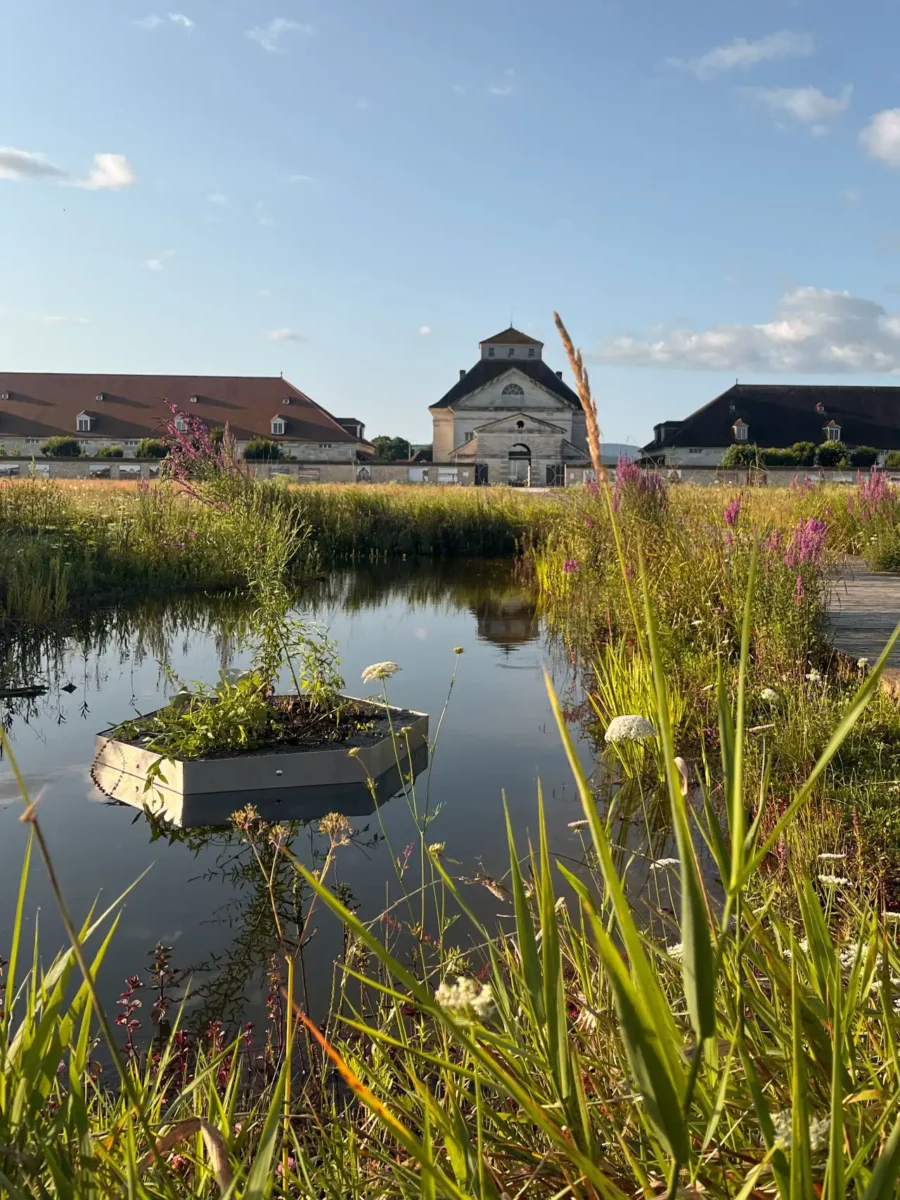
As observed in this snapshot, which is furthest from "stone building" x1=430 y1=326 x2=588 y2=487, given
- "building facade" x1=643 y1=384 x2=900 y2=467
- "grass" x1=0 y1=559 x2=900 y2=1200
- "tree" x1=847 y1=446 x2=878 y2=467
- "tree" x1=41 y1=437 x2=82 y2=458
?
"grass" x1=0 y1=559 x2=900 y2=1200

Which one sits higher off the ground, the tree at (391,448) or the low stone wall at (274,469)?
the tree at (391,448)

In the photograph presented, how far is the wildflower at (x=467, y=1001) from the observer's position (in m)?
0.86

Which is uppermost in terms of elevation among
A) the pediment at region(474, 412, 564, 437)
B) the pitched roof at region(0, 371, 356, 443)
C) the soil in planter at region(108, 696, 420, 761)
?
the pitched roof at region(0, 371, 356, 443)

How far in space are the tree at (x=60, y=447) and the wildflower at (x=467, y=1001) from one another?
164 feet

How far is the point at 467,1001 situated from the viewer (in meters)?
0.88

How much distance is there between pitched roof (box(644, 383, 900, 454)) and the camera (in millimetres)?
49531

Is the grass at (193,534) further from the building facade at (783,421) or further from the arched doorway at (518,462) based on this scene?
the building facade at (783,421)

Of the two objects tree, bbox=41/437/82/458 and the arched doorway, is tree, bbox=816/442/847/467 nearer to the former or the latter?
the arched doorway

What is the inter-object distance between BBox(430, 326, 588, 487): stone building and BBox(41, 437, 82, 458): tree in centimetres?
1783

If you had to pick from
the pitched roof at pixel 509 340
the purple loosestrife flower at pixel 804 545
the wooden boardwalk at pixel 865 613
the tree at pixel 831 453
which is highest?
the pitched roof at pixel 509 340

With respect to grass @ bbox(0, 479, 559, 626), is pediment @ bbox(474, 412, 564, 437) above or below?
above

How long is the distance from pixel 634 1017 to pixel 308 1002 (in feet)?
7.16

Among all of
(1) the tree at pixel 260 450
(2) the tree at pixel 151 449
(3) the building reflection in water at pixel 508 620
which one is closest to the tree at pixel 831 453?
(1) the tree at pixel 260 450

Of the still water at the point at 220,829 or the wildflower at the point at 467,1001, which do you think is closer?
the wildflower at the point at 467,1001
